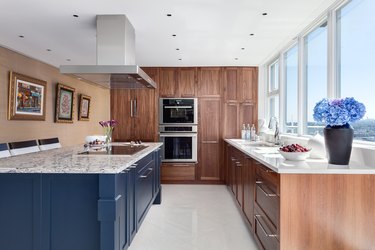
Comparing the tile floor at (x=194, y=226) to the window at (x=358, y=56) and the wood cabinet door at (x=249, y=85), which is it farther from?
the wood cabinet door at (x=249, y=85)

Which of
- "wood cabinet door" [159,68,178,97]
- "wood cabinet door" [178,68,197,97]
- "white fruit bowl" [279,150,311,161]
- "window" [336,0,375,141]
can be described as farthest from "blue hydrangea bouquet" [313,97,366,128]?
"wood cabinet door" [159,68,178,97]

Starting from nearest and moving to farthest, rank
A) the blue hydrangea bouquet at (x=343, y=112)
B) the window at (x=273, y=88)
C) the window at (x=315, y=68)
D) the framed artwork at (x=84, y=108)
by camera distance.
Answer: the blue hydrangea bouquet at (x=343, y=112) < the window at (x=315, y=68) < the window at (x=273, y=88) < the framed artwork at (x=84, y=108)

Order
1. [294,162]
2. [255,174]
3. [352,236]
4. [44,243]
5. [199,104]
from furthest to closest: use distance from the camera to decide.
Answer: [199,104] → [255,174] → [294,162] → [44,243] → [352,236]

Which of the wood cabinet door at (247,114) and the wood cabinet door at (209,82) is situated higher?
the wood cabinet door at (209,82)

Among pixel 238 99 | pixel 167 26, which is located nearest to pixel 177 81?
pixel 238 99

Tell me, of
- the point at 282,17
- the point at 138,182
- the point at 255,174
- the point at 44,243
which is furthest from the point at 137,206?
the point at 282,17

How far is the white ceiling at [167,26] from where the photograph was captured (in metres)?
2.58

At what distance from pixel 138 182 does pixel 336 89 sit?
2223 millimetres

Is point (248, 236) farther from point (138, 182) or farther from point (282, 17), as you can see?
point (282, 17)

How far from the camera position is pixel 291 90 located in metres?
3.95

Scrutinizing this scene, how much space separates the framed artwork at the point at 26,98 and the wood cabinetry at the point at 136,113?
4.45ft

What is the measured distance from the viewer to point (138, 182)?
8.63ft

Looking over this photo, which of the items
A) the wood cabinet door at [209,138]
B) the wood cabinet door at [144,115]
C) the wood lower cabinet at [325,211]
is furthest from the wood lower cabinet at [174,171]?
the wood lower cabinet at [325,211]

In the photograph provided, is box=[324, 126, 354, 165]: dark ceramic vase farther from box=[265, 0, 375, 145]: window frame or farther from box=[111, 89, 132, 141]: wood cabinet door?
box=[111, 89, 132, 141]: wood cabinet door
